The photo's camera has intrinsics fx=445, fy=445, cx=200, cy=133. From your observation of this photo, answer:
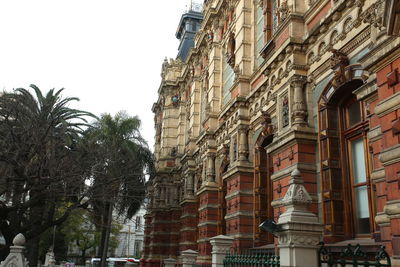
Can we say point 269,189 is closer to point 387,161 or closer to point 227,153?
point 227,153

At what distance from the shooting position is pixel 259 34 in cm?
1770

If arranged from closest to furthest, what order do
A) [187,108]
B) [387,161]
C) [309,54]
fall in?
[387,161] → [309,54] → [187,108]

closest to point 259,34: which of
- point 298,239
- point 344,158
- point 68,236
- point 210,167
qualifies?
point 210,167

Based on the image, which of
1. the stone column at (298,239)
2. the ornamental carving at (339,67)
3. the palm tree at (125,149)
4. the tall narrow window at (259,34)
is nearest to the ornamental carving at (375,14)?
the ornamental carving at (339,67)

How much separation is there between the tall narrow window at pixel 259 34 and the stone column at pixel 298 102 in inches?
180

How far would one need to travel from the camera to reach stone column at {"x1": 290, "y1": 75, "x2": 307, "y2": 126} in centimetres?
1230

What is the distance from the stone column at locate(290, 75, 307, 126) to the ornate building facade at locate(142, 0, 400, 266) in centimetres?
3

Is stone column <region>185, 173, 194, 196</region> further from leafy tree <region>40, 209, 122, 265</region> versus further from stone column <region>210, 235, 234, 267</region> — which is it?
leafy tree <region>40, 209, 122, 265</region>

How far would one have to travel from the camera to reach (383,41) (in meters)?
7.35

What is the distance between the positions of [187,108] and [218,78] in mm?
8697

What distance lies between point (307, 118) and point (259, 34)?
6379 millimetres

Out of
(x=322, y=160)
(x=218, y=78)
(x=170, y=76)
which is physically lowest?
(x=322, y=160)

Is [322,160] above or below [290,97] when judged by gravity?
below

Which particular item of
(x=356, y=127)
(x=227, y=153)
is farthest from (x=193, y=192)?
(x=356, y=127)
